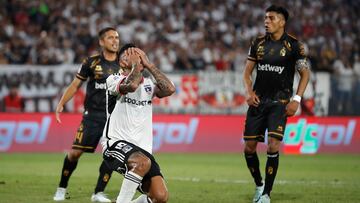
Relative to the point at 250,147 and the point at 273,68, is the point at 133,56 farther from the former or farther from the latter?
the point at 250,147

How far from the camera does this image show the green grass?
38.6 feet

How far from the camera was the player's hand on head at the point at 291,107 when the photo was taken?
1109 cm

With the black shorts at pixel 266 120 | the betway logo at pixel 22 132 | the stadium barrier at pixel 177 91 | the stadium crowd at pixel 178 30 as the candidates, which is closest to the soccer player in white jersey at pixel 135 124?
the black shorts at pixel 266 120

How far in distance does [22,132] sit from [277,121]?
37.9 feet

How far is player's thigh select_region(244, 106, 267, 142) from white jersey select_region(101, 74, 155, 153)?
8.40ft

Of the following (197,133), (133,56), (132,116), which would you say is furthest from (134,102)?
(197,133)

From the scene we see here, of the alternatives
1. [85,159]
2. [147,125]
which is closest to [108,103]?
[147,125]

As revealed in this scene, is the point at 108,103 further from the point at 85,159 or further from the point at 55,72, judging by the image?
the point at 55,72

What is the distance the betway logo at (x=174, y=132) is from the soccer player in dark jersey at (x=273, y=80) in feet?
33.2

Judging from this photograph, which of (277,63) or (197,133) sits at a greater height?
(277,63)

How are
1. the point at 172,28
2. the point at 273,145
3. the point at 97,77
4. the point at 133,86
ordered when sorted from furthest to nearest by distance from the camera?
the point at 172,28 < the point at 97,77 < the point at 273,145 < the point at 133,86

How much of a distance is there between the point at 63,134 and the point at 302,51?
1152 centimetres

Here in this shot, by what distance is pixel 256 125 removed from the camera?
11430mm

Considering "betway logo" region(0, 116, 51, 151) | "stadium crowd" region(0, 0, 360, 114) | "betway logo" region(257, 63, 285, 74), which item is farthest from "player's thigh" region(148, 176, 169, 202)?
"stadium crowd" region(0, 0, 360, 114)
